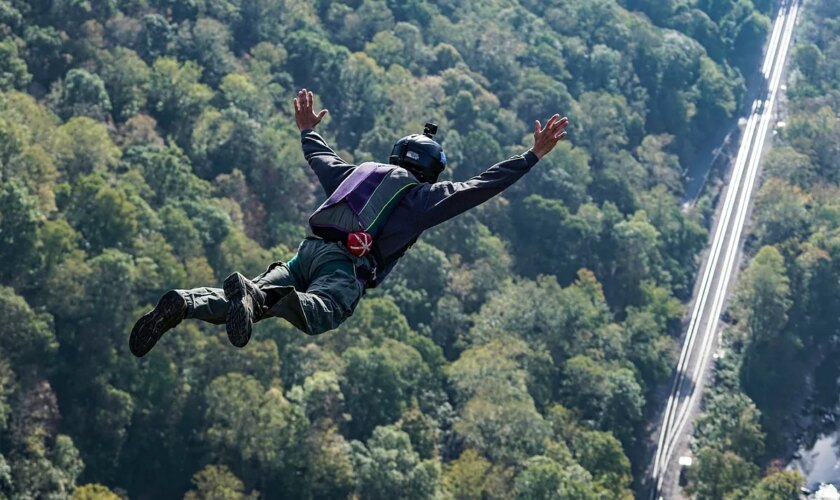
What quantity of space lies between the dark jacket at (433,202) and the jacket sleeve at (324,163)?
0.13 ft

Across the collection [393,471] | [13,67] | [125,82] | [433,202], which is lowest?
[393,471]

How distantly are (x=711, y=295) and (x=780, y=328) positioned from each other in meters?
10.0

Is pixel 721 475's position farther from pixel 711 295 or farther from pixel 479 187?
pixel 479 187

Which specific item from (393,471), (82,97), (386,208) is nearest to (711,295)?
(393,471)

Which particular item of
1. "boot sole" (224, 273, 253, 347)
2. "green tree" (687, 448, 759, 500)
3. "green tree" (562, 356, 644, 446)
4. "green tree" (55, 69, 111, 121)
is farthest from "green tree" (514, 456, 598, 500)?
"boot sole" (224, 273, 253, 347)

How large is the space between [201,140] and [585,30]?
2585 inches

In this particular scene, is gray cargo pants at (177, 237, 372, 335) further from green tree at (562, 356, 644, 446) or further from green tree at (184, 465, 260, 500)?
green tree at (562, 356, 644, 446)

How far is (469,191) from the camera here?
14727 millimetres

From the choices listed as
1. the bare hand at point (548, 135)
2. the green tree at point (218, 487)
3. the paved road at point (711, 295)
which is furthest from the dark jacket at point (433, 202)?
the paved road at point (711, 295)

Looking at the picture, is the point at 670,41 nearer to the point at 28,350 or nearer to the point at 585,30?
the point at 585,30

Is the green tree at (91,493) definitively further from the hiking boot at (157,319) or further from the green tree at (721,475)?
the hiking boot at (157,319)

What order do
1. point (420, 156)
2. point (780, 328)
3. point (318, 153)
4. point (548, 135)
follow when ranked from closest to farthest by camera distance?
point (548, 135)
point (420, 156)
point (318, 153)
point (780, 328)

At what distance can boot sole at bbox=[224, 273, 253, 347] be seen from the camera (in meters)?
12.2

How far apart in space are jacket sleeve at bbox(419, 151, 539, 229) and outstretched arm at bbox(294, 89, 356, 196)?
1489 millimetres
